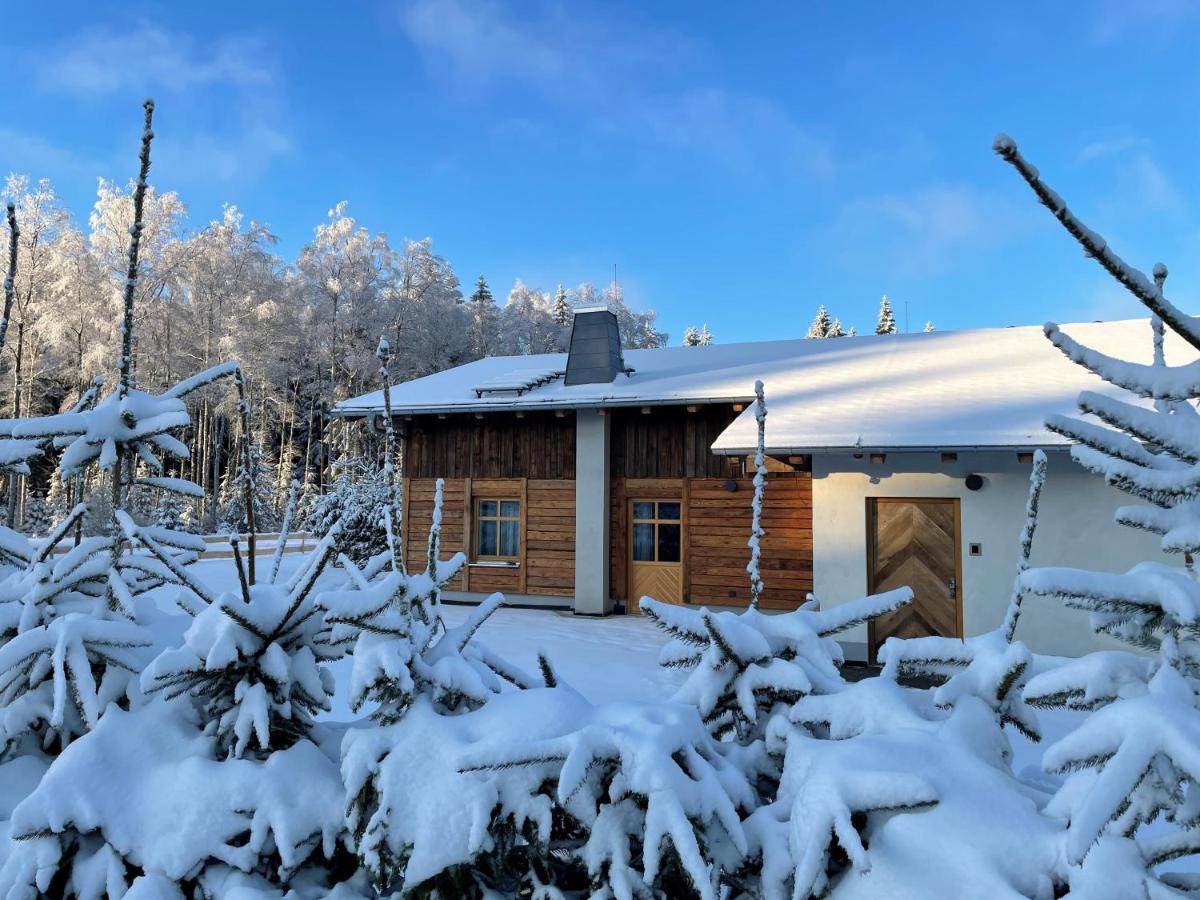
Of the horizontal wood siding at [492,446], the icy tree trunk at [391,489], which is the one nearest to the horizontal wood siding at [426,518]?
the horizontal wood siding at [492,446]

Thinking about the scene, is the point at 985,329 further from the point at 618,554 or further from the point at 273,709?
the point at 273,709

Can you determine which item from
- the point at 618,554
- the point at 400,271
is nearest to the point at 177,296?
the point at 400,271

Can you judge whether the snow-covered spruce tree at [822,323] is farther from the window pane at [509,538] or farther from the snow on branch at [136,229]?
the snow on branch at [136,229]

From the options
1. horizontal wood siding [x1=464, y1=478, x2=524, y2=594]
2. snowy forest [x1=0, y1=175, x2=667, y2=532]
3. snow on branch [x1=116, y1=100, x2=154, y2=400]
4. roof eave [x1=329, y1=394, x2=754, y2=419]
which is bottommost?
horizontal wood siding [x1=464, y1=478, x2=524, y2=594]

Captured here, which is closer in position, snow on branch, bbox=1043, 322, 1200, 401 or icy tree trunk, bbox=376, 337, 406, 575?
snow on branch, bbox=1043, 322, 1200, 401

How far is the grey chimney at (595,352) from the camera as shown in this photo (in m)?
11.9

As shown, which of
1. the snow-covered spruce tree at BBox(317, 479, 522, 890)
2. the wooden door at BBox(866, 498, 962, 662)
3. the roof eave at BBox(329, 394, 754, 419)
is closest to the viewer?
the snow-covered spruce tree at BBox(317, 479, 522, 890)

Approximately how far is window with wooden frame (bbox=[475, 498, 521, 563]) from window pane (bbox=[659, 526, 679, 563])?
7.92ft

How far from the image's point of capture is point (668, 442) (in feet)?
35.3

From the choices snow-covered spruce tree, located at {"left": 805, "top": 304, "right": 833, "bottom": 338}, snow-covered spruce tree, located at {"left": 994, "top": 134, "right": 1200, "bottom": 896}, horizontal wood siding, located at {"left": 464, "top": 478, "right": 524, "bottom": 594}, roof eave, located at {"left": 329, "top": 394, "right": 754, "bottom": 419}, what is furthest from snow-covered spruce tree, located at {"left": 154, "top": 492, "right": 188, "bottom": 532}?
snow-covered spruce tree, located at {"left": 805, "top": 304, "right": 833, "bottom": 338}

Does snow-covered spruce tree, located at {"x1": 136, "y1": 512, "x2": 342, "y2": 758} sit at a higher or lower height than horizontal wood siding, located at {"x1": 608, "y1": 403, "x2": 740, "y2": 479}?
lower

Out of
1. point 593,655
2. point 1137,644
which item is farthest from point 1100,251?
point 593,655

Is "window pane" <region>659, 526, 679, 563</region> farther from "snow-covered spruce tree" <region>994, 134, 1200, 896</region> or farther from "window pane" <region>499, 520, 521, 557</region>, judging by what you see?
"snow-covered spruce tree" <region>994, 134, 1200, 896</region>

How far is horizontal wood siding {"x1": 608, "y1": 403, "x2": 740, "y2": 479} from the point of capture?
1046cm
